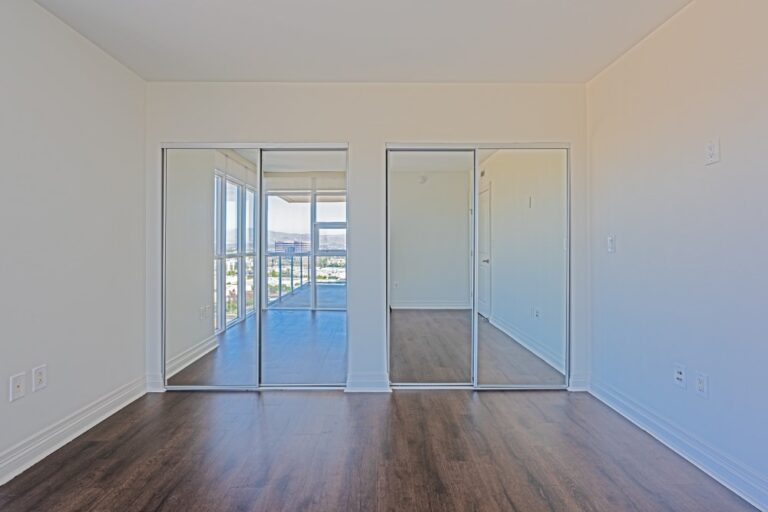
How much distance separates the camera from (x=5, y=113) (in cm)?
239

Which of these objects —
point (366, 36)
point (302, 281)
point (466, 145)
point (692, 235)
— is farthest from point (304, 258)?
point (692, 235)

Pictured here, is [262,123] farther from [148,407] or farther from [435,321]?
[435,321]

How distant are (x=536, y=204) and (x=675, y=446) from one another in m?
2.55

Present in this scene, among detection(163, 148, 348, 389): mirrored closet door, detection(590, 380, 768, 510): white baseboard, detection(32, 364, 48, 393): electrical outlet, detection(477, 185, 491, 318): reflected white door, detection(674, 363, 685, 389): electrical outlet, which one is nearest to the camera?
detection(590, 380, 768, 510): white baseboard

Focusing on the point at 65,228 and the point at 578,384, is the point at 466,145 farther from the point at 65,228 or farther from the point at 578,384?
the point at 65,228

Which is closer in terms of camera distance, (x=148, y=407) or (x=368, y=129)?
(x=148, y=407)

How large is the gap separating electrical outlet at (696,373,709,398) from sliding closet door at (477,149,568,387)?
1.41 meters

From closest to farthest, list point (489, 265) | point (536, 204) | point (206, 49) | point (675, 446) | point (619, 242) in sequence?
1. point (675, 446)
2. point (206, 49)
3. point (619, 242)
4. point (536, 204)
5. point (489, 265)

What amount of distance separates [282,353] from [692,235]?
3.33 meters

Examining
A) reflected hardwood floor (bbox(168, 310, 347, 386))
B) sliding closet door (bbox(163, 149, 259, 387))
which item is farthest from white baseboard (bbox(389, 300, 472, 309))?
sliding closet door (bbox(163, 149, 259, 387))

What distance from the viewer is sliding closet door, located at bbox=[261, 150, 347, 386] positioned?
13.2 feet

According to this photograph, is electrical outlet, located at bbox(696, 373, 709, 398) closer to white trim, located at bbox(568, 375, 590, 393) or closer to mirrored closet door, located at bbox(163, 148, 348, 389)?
white trim, located at bbox(568, 375, 590, 393)

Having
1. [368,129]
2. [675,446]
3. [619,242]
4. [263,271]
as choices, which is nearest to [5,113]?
[263,271]

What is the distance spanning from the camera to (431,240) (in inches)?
284
